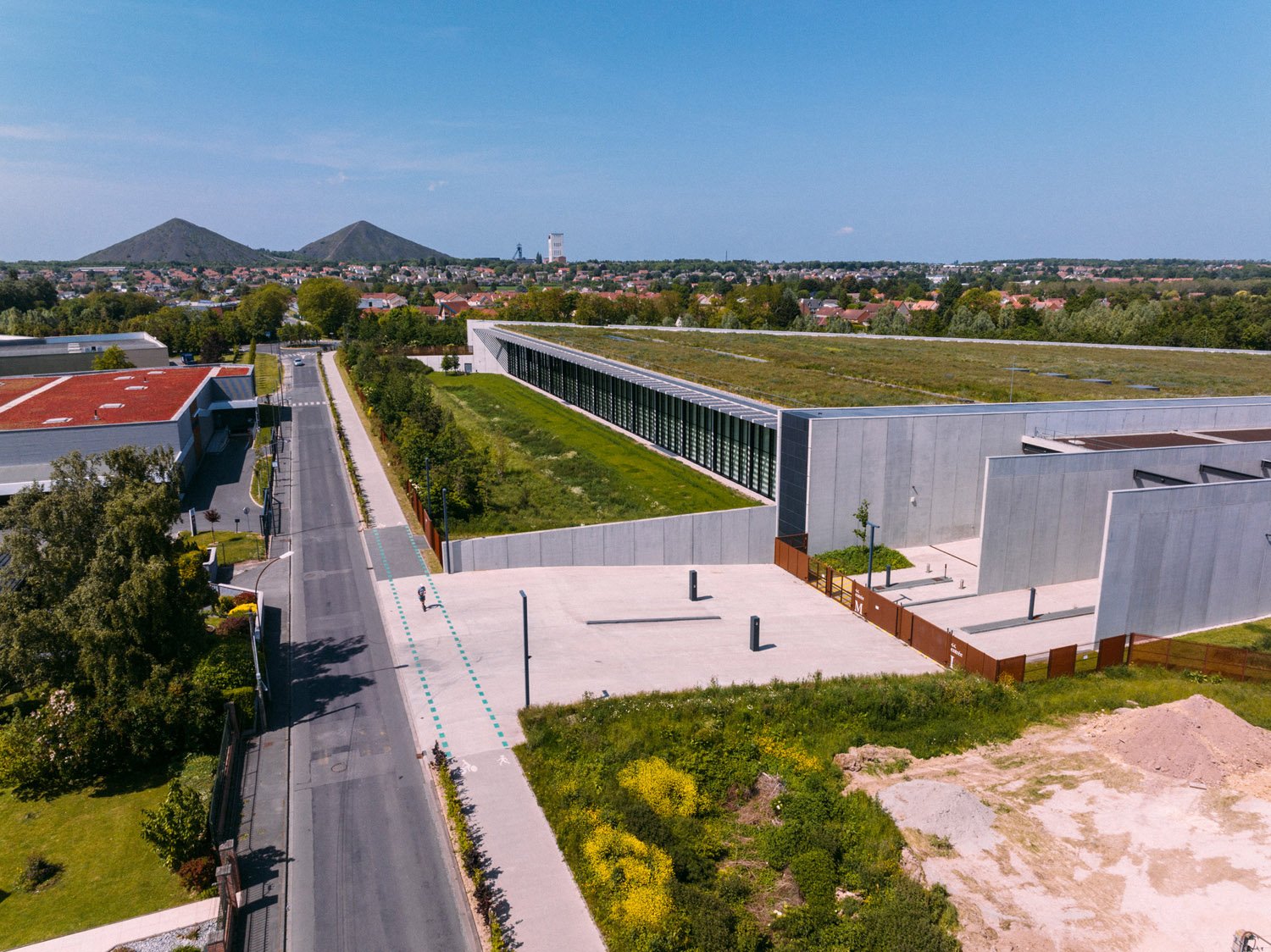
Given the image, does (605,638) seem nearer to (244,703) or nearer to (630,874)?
(244,703)

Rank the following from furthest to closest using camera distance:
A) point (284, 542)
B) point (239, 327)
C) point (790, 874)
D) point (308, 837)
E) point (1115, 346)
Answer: point (239, 327)
point (1115, 346)
point (284, 542)
point (308, 837)
point (790, 874)

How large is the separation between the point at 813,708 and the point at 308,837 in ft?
45.1

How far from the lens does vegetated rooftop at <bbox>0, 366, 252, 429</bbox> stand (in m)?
51.2

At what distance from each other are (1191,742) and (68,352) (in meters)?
102

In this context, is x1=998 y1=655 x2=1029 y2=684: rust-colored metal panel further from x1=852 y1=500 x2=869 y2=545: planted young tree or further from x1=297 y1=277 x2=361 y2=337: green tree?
x1=297 y1=277 x2=361 y2=337: green tree

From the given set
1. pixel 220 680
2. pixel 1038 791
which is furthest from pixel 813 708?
pixel 220 680

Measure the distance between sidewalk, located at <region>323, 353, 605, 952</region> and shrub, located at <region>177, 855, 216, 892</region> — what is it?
5.56 m

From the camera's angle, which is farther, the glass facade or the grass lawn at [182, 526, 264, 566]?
the glass facade

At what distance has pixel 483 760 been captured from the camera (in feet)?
69.7

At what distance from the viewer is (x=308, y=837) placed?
60.4ft

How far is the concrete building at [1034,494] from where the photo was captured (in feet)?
92.4

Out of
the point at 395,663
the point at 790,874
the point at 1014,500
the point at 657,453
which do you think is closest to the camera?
the point at 790,874

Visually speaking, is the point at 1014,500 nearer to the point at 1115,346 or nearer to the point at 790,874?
the point at 790,874

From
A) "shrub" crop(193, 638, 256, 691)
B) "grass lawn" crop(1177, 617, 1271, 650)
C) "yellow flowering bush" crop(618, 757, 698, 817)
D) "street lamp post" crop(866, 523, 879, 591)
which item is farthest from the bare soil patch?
"shrub" crop(193, 638, 256, 691)
